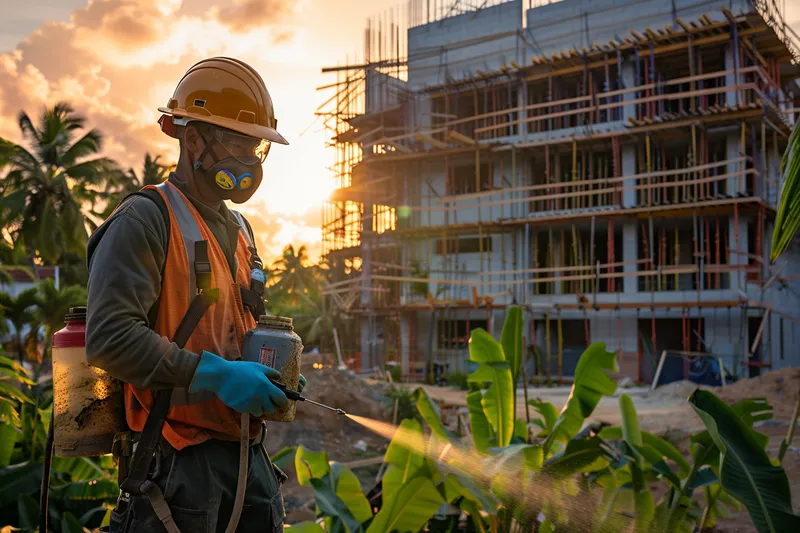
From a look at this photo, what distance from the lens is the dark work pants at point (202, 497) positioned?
89.2 inches

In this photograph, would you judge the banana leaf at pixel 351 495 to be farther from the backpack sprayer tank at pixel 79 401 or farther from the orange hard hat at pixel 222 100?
the orange hard hat at pixel 222 100

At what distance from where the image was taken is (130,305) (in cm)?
216

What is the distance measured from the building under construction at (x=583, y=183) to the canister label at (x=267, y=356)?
21.9 meters

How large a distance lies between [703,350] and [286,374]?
2462 centimetres

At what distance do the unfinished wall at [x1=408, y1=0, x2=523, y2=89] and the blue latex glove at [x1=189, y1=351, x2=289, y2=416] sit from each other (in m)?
28.5

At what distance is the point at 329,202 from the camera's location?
36.1 meters

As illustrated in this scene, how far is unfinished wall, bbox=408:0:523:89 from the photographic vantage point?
29250 millimetres

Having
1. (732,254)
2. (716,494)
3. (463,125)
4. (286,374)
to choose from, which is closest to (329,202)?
(463,125)

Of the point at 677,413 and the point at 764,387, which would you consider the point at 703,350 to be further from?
the point at 677,413

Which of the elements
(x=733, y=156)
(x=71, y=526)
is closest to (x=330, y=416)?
(x=71, y=526)

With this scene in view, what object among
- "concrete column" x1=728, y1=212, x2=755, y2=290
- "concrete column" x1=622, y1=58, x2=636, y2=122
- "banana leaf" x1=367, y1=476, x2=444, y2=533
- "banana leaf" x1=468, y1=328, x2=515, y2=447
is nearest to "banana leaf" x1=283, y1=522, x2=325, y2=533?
"banana leaf" x1=367, y1=476, x2=444, y2=533

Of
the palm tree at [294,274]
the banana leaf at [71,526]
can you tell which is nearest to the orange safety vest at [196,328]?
the banana leaf at [71,526]

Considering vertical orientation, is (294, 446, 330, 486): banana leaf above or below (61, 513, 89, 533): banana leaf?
above

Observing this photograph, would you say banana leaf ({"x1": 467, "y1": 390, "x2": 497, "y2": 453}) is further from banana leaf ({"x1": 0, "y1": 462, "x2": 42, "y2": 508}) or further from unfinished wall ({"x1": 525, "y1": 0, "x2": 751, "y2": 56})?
unfinished wall ({"x1": 525, "y1": 0, "x2": 751, "y2": 56})
